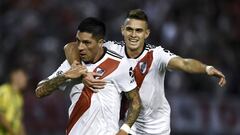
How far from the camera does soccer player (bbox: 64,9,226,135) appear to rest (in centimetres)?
861

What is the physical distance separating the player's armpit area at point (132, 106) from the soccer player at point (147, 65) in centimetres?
67

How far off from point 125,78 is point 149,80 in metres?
0.98

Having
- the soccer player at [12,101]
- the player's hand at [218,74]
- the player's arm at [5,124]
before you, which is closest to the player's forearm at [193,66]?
the player's hand at [218,74]

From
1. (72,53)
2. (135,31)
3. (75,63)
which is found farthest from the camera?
(135,31)

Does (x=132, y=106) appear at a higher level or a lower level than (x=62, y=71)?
lower

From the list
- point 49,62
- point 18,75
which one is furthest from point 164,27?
point 18,75

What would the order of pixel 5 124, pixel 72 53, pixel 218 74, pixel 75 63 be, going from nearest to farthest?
pixel 75 63, pixel 218 74, pixel 72 53, pixel 5 124

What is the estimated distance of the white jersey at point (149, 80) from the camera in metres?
8.84

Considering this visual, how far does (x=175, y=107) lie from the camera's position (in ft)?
49.9

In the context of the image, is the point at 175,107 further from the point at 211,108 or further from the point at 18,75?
the point at 18,75

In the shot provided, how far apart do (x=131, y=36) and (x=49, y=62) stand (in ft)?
24.6

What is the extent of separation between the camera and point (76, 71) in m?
7.77

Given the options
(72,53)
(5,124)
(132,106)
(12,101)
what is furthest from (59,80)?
(12,101)

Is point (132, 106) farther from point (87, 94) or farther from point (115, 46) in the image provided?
point (115, 46)
